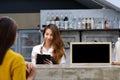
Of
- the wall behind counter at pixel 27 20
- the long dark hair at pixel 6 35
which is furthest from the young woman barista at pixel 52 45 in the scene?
the wall behind counter at pixel 27 20

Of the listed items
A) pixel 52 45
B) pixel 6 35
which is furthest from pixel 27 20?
pixel 6 35

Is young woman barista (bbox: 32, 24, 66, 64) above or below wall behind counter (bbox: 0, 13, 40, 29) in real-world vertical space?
below

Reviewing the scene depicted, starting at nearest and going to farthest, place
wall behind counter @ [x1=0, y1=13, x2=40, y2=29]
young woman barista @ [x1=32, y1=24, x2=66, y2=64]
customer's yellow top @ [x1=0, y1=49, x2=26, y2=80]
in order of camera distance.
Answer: customer's yellow top @ [x1=0, y1=49, x2=26, y2=80] → young woman barista @ [x1=32, y1=24, x2=66, y2=64] → wall behind counter @ [x1=0, y1=13, x2=40, y2=29]

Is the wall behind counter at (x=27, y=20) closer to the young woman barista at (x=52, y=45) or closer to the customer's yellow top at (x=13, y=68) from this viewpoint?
the young woman barista at (x=52, y=45)

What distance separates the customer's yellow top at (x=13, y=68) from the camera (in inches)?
60.7

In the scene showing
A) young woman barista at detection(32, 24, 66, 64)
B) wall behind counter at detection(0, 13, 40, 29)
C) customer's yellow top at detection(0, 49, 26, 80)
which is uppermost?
wall behind counter at detection(0, 13, 40, 29)

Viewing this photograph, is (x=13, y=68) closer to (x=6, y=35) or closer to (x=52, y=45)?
(x=6, y=35)

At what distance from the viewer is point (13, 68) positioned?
5.08 feet

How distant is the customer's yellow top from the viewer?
1541 mm

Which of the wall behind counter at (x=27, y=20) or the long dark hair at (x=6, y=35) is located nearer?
the long dark hair at (x=6, y=35)

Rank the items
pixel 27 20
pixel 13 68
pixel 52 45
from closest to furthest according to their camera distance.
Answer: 1. pixel 13 68
2. pixel 52 45
3. pixel 27 20

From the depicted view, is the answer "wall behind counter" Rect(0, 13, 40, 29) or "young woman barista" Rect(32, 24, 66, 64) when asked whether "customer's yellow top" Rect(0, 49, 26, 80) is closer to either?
"young woman barista" Rect(32, 24, 66, 64)

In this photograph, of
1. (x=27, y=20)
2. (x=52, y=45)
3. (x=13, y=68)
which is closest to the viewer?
(x=13, y=68)

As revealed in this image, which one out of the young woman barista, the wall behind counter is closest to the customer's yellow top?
the young woman barista
